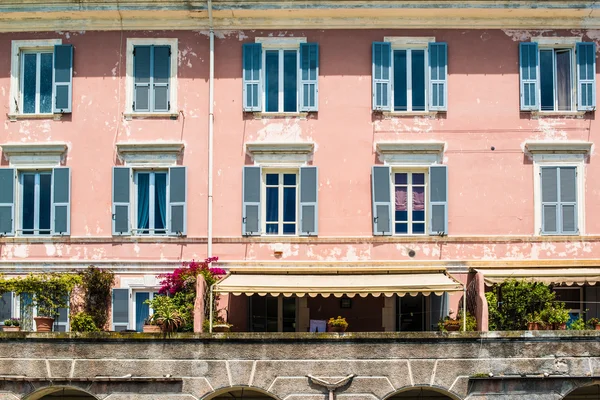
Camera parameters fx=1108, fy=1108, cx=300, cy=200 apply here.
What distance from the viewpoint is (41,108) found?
3048cm

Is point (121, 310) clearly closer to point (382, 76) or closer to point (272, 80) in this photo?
point (272, 80)

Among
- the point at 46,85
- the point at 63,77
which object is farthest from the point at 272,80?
the point at 46,85

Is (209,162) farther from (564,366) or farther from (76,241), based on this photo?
(564,366)

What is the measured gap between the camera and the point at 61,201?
29812 millimetres

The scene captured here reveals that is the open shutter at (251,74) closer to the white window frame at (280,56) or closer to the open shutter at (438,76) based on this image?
the white window frame at (280,56)

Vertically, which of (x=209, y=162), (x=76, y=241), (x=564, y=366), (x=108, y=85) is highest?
(x=108, y=85)

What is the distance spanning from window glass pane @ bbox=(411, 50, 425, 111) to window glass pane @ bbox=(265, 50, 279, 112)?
372cm

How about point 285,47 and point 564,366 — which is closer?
point 564,366

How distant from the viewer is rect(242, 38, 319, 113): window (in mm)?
30031

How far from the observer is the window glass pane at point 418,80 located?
30.2 metres

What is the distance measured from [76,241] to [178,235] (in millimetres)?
2760

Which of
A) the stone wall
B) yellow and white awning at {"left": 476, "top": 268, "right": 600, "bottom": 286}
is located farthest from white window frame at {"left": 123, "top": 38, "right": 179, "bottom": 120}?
yellow and white awning at {"left": 476, "top": 268, "right": 600, "bottom": 286}

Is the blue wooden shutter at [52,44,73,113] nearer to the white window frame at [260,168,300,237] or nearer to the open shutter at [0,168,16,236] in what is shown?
the open shutter at [0,168,16,236]

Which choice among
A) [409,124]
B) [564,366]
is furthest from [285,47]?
[564,366]
